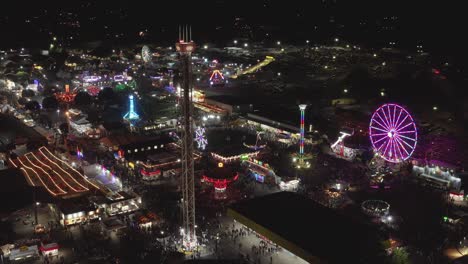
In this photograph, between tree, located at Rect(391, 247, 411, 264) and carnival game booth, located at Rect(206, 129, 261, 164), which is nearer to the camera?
tree, located at Rect(391, 247, 411, 264)

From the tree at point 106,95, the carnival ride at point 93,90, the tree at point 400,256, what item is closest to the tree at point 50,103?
the tree at point 106,95

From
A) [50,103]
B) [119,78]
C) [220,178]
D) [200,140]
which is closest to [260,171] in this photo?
[220,178]

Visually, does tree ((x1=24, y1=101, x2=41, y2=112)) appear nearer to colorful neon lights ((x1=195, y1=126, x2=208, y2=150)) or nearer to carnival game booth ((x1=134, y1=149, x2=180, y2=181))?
carnival game booth ((x1=134, y1=149, x2=180, y2=181))

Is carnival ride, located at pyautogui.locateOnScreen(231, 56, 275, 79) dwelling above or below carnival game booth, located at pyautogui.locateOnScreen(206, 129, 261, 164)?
above

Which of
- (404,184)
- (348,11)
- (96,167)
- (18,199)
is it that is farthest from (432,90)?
(348,11)

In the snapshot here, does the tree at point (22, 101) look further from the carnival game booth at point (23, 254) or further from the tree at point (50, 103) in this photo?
the carnival game booth at point (23, 254)

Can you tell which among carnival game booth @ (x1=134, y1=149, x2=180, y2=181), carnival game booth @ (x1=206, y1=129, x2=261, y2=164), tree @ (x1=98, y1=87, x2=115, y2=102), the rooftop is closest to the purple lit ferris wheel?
carnival game booth @ (x1=206, y1=129, x2=261, y2=164)
